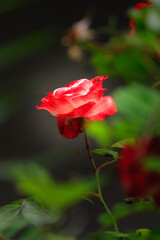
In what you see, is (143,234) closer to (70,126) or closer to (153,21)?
(70,126)

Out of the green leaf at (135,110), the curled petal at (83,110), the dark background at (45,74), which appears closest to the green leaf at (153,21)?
the green leaf at (135,110)

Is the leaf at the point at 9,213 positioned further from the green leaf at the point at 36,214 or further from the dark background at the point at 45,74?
the dark background at the point at 45,74

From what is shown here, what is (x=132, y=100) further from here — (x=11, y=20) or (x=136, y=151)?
(x=11, y=20)

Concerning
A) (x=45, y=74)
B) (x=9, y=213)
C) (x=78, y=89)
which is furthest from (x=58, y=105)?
(x=45, y=74)

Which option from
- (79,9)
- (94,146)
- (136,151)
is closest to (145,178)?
(136,151)

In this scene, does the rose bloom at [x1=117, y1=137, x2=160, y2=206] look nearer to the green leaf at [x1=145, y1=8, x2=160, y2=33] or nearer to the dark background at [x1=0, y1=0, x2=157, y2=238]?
the green leaf at [x1=145, y1=8, x2=160, y2=33]

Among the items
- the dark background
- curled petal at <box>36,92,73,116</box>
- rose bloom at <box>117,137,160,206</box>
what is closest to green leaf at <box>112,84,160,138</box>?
rose bloom at <box>117,137,160,206</box>
